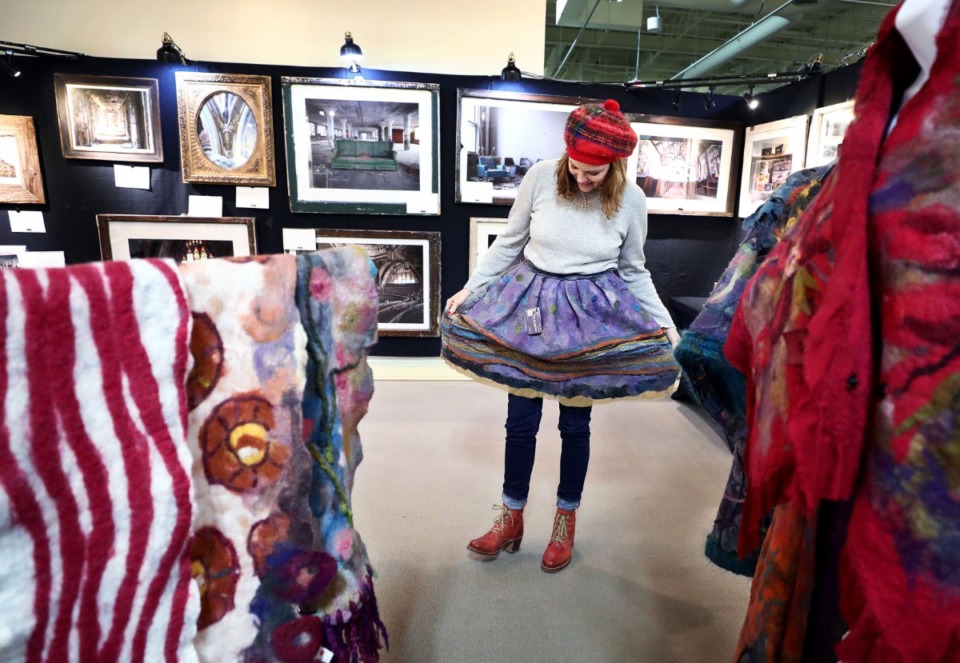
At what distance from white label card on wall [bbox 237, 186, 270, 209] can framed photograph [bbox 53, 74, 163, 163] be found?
1.47 feet

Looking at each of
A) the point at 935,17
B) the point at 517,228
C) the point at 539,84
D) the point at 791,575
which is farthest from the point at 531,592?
the point at 539,84

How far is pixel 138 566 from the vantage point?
542 millimetres

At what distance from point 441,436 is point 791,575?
2.04 m

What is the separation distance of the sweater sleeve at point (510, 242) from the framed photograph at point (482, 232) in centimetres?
146

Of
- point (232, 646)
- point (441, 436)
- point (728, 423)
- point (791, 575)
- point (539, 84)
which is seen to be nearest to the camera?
point (232, 646)

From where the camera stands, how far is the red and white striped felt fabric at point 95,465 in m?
0.48

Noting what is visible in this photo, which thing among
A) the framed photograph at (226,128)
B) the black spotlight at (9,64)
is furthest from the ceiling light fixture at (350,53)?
the black spotlight at (9,64)

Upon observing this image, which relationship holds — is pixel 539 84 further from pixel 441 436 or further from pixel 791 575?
pixel 791 575

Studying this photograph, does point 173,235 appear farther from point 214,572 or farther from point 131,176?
point 214,572

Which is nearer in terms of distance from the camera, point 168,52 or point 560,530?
point 560,530

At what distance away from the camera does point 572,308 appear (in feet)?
5.07

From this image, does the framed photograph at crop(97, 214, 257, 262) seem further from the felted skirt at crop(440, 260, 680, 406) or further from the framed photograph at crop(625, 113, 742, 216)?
the framed photograph at crop(625, 113, 742, 216)

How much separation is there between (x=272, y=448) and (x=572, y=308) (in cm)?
108

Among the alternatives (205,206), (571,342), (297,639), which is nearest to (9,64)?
(205,206)
